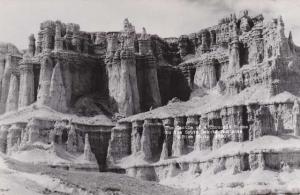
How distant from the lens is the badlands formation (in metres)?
72.6

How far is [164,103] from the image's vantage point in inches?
4092

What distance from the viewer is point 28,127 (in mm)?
86500

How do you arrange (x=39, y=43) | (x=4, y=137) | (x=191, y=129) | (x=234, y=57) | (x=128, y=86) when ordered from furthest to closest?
(x=39, y=43)
(x=128, y=86)
(x=234, y=57)
(x=4, y=137)
(x=191, y=129)

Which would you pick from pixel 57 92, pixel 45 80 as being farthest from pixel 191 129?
pixel 45 80

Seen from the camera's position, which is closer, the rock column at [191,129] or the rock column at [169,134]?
the rock column at [191,129]

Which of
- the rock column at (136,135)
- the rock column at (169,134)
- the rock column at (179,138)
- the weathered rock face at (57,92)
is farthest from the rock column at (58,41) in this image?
the rock column at (179,138)

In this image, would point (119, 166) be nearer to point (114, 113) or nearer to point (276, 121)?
point (114, 113)

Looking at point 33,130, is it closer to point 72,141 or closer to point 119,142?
point 72,141

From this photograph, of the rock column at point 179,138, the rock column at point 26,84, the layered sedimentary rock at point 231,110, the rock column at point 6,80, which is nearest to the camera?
the layered sedimentary rock at point 231,110

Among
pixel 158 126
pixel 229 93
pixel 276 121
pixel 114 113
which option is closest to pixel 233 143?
pixel 276 121

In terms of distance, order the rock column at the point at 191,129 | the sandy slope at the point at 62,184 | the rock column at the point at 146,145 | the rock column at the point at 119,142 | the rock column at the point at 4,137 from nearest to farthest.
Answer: the sandy slope at the point at 62,184 < the rock column at the point at 191,129 < the rock column at the point at 146,145 < the rock column at the point at 119,142 < the rock column at the point at 4,137

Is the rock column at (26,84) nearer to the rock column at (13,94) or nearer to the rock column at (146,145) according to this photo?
the rock column at (13,94)

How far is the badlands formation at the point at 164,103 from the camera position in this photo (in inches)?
2859

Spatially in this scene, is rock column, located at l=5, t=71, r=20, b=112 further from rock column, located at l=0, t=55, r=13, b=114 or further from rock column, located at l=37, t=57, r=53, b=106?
rock column, located at l=37, t=57, r=53, b=106
